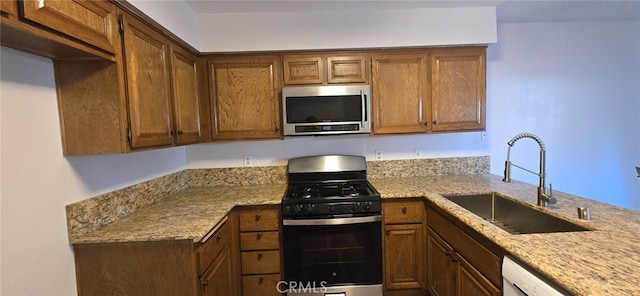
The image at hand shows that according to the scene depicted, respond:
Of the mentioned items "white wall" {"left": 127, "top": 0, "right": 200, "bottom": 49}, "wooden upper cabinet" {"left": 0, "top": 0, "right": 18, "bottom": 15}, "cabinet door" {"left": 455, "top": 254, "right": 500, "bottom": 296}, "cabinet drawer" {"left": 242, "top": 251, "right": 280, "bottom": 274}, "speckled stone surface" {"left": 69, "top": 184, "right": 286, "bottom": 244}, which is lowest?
"cabinet drawer" {"left": 242, "top": 251, "right": 280, "bottom": 274}

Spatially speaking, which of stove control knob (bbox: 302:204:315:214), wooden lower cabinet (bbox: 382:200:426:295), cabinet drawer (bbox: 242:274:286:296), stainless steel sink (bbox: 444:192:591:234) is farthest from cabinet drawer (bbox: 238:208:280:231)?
stainless steel sink (bbox: 444:192:591:234)

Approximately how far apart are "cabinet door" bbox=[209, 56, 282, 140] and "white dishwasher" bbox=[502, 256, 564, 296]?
1836mm

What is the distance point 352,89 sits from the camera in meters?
A: 2.31

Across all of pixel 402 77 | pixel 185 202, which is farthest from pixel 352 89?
pixel 185 202

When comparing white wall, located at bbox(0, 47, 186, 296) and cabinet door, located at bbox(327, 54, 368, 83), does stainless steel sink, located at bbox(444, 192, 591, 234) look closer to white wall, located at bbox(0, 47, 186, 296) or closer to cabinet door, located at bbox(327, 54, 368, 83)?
cabinet door, located at bbox(327, 54, 368, 83)

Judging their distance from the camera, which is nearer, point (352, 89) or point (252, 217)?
point (252, 217)

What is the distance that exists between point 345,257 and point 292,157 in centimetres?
107

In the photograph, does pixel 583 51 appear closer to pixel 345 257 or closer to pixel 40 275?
pixel 345 257

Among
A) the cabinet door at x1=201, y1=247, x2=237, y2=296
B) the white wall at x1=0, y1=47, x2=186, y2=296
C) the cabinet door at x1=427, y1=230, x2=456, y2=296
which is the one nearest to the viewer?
the white wall at x1=0, y1=47, x2=186, y2=296

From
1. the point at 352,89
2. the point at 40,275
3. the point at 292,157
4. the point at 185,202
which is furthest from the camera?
the point at 292,157

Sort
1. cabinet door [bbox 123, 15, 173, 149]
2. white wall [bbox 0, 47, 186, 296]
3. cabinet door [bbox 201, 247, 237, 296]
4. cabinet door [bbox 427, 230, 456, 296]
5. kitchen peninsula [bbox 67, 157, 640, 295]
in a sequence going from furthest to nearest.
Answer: cabinet door [bbox 427, 230, 456, 296] < cabinet door [bbox 201, 247, 237, 296] < cabinet door [bbox 123, 15, 173, 149] < white wall [bbox 0, 47, 186, 296] < kitchen peninsula [bbox 67, 157, 640, 295]

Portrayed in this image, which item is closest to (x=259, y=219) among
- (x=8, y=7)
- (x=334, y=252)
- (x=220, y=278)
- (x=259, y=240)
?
(x=259, y=240)

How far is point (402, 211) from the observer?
2209 millimetres

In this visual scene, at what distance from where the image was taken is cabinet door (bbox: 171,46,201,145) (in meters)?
1.97
